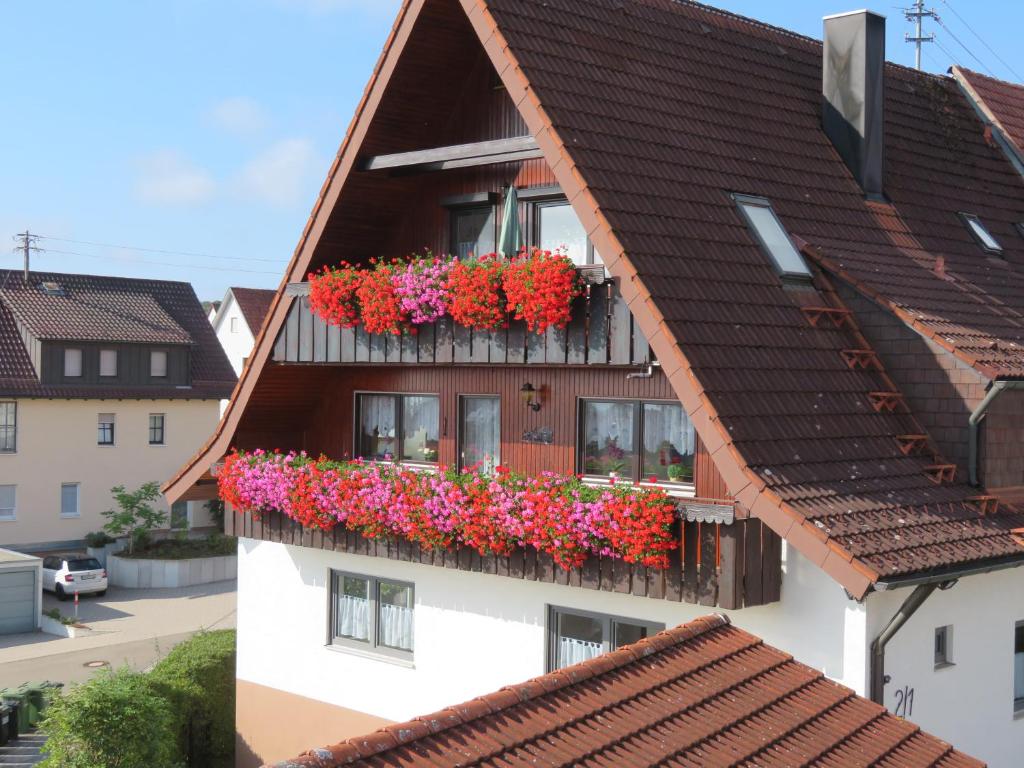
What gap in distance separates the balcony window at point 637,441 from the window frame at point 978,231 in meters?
5.65

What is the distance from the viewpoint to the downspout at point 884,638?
10.2 m

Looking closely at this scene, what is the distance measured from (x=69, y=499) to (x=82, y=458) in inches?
56.1

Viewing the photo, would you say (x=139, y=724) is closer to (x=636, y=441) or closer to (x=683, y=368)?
(x=636, y=441)

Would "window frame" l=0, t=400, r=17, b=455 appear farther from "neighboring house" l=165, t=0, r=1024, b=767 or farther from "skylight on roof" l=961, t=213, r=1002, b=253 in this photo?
"skylight on roof" l=961, t=213, r=1002, b=253

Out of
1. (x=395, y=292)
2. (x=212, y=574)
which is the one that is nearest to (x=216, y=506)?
(x=212, y=574)

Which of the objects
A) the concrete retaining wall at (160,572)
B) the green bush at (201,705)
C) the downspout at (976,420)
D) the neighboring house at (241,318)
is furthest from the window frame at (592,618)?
the neighboring house at (241,318)

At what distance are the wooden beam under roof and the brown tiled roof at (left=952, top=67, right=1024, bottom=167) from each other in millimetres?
Result: 8639

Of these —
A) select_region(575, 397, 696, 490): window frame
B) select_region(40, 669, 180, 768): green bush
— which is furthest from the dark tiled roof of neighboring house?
select_region(575, 397, 696, 490): window frame

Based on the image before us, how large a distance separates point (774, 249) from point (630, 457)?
2618mm

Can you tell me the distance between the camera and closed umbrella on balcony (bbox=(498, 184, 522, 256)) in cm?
1352

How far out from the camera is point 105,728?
13.8 meters

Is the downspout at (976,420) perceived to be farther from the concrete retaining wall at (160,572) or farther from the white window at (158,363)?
the white window at (158,363)

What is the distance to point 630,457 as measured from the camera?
12.5 m

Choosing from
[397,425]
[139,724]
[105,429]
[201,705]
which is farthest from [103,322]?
[139,724]
